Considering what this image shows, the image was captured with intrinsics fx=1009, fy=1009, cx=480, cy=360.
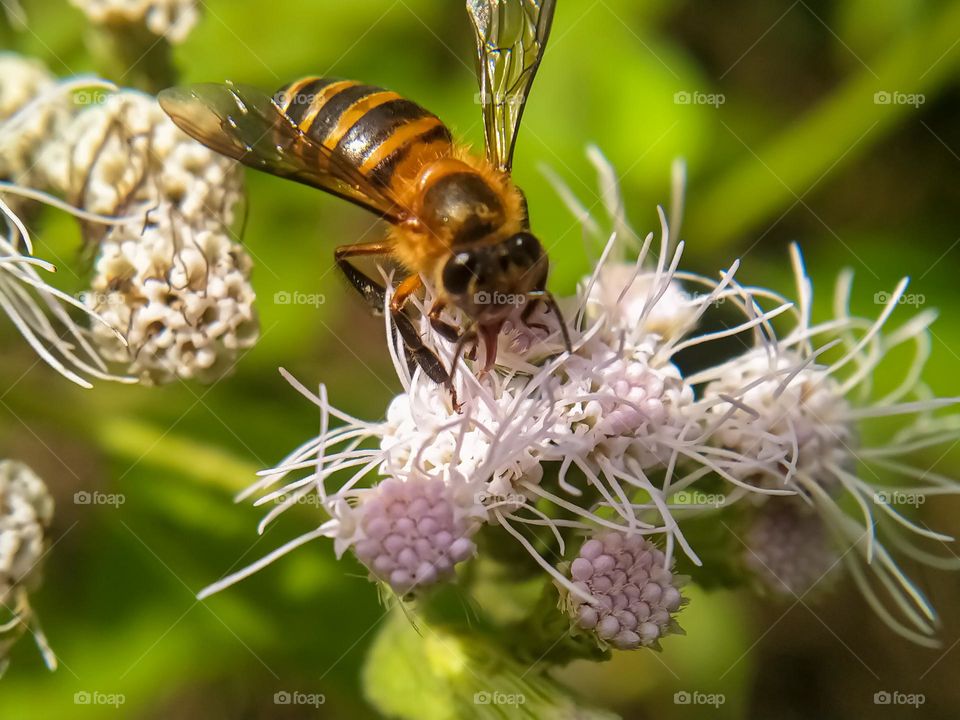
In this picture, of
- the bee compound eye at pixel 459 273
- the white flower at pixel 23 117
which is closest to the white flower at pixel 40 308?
the white flower at pixel 23 117

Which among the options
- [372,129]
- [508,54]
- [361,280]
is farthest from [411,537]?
[508,54]

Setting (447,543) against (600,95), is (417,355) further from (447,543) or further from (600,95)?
(600,95)

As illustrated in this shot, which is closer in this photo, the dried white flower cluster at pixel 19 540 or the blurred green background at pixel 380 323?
the dried white flower cluster at pixel 19 540

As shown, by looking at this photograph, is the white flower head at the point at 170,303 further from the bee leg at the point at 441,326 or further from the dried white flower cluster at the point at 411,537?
the dried white flower cluster at the point at 411,537

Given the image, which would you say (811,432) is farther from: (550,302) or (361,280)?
(361,280)

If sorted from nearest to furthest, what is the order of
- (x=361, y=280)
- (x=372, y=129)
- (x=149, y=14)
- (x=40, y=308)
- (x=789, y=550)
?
(x=372, y=129) < (x=361, y=280) < (x=789, y=550) < (x=40, y=308) < (x=149, y=14)
